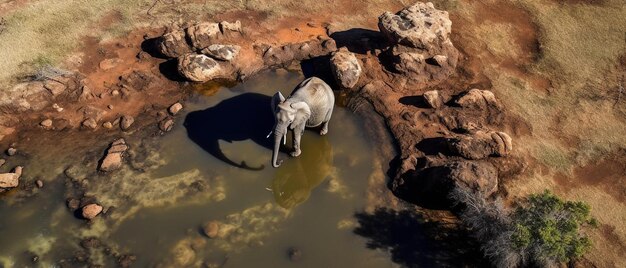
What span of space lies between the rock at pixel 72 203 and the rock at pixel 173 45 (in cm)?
748

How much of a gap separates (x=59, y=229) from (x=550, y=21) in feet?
76.6

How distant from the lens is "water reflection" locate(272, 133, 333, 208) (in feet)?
54.1

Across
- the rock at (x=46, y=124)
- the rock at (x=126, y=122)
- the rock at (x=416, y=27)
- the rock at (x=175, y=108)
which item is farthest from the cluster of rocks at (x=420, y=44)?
the rock at (x=46, y=124)

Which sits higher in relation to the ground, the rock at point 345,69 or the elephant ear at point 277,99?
the elephant ear at point 277,99

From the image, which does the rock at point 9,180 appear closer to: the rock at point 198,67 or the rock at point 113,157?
the rock at point 113,157

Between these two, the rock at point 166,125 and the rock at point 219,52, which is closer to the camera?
the rock at point 166,125

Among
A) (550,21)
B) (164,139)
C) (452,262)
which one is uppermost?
(550,21)

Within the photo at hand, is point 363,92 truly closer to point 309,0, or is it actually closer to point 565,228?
point 309,0

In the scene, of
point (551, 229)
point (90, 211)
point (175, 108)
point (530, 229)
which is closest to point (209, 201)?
point (90, 211)

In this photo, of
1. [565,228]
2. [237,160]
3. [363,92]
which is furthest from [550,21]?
[237,160]

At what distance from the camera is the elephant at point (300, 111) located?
1507cm

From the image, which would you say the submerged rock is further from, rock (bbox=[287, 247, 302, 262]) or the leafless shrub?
the leafless shrub

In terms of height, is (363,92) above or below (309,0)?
below

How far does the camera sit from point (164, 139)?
1786 centimetres
